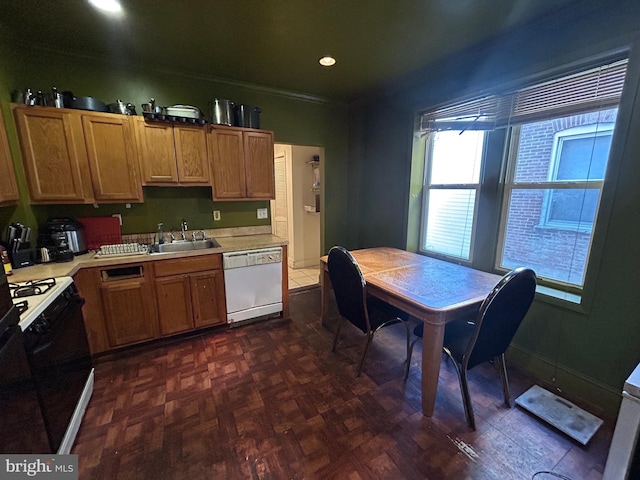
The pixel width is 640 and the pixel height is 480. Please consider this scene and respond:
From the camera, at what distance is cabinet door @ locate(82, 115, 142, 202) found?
2186mm

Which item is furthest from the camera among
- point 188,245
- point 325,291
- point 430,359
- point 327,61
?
point 188,245

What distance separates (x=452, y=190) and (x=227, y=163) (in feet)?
7.67

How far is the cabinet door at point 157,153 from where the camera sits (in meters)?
2.35

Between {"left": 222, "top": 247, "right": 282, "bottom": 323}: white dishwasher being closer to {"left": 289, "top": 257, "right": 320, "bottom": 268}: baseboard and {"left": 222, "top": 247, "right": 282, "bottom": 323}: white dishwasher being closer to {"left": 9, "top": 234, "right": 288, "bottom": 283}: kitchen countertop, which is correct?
{"left": 9, "top": 234, "right": 288, "bottom": 283}: kitchen countertop

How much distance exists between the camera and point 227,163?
8.91ft

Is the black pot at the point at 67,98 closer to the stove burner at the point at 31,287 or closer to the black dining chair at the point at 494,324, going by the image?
→ the stove burner at the point at 31,287

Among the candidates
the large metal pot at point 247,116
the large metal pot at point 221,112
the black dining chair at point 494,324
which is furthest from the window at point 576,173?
the large metal pot at point 221,112

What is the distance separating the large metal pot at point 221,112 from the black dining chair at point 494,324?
105 inches

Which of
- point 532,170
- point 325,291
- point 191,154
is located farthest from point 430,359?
point 191,154

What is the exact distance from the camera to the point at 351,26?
1.89 metres

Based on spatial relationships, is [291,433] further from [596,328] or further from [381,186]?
[381,186]

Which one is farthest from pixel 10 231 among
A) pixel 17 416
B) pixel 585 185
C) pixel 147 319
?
pixel 585 185

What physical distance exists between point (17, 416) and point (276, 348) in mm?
1620

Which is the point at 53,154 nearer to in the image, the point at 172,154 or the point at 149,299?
the point at 172,154
